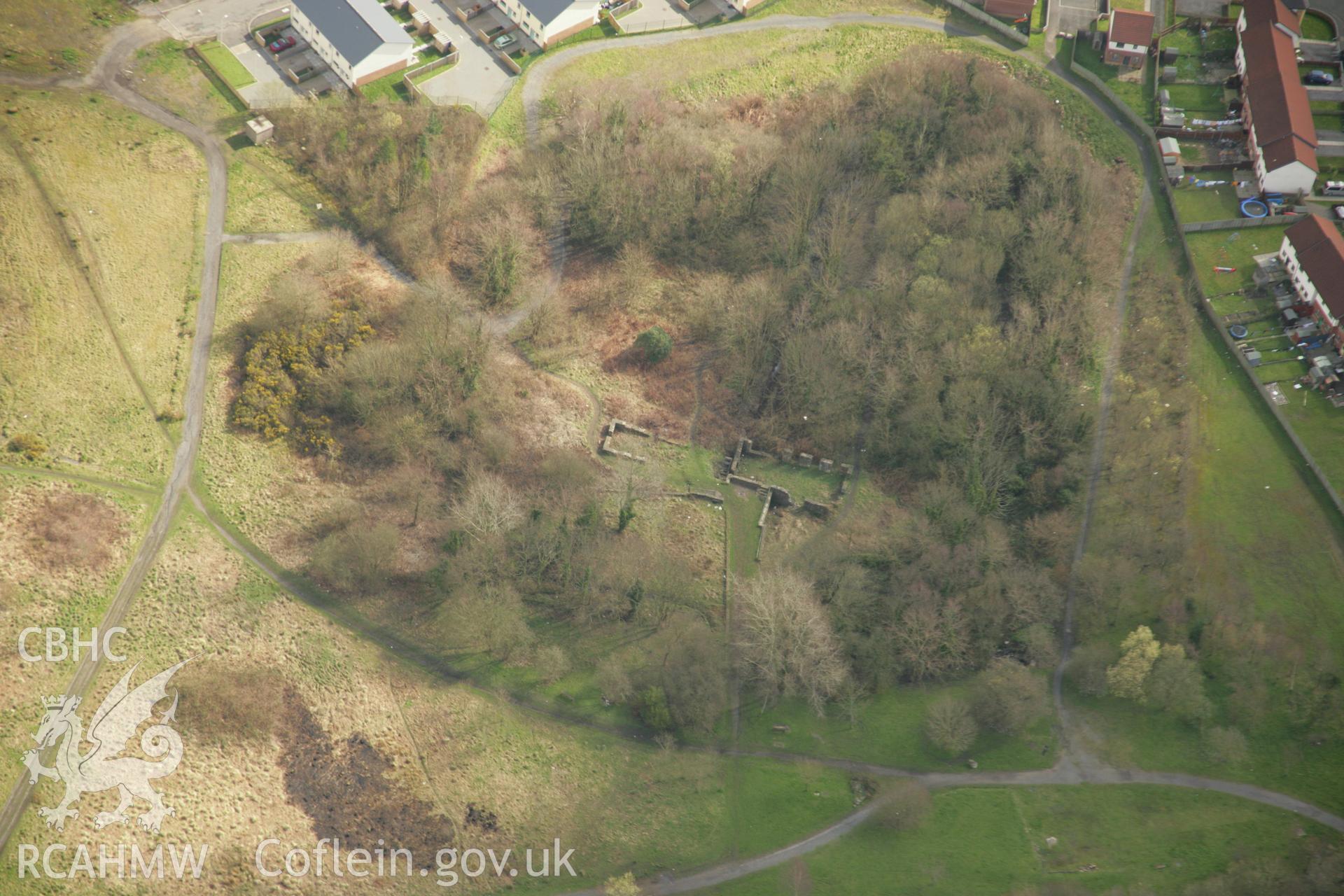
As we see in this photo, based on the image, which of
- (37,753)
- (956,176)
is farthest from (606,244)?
(37,753)

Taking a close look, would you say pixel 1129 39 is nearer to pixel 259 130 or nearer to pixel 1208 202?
pixel 1208 202

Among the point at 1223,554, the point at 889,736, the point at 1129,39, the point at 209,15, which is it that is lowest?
the point at 889,736

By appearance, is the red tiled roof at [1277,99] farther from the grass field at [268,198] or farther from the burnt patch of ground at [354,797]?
the burnt patch of ground at [354,797]

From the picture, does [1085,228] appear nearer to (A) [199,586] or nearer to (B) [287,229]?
(B) [287,229]

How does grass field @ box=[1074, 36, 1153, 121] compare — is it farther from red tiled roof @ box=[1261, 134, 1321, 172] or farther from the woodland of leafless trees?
red tiled roof @ box=[1261, 134, 1321, 172]

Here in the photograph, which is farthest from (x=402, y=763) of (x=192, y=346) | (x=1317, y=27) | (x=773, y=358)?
(x=1317, y=27)

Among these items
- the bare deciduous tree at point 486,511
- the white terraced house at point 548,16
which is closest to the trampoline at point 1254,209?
the white terraced house at point 548,16
